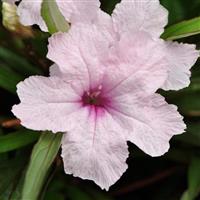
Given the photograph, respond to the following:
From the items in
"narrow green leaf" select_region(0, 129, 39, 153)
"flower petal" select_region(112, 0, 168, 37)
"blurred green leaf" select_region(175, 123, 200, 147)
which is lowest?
"blurred green leaf" select_region(175, 123, 200, 147)

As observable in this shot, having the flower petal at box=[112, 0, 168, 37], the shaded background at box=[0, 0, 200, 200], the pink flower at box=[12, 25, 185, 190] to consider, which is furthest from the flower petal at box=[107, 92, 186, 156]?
the shaded background at box=[0, 0, 200, 200]

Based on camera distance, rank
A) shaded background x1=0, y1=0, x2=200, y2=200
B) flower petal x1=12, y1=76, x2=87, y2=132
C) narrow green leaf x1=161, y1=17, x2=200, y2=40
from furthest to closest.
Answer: shaded background x1=0, y1=0, x2=200, y2=200 < narrow green leaf x1=161, y1=17, x2=200, y2=40 < flower petal x1=12, y1=76, x2=87, y2=132

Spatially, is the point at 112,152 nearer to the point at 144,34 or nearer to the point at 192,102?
the point at 144,34

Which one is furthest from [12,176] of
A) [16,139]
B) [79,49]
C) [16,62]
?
[79,49]

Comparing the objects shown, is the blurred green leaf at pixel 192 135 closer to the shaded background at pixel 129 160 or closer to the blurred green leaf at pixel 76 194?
the shaded background at pixel 129 160

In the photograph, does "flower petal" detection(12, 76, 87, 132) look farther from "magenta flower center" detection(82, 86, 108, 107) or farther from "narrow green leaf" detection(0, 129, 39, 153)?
"narrow green leaf" detection(0, 129, 39, 153)

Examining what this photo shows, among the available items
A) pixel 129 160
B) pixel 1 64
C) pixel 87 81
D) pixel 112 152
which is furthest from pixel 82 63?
pixel 129 160
